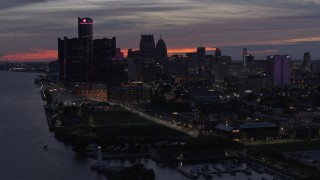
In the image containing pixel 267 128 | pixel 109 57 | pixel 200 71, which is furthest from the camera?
pixel 200 71

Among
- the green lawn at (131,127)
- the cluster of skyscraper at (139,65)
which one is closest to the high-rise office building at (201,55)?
the cluster of skyscraper at (139,65)

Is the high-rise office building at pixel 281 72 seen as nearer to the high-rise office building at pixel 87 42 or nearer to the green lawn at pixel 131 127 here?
the high-rise office building at pixel 87 42

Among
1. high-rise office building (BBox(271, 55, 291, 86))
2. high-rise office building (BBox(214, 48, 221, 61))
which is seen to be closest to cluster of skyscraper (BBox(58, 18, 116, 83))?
high-rise office building (BBox(271, 55, 291, 86))

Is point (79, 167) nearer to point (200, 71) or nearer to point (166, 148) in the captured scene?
point (166, 148)

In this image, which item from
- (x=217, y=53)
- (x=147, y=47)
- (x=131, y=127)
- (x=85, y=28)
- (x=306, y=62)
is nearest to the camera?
(x=131, y=127)

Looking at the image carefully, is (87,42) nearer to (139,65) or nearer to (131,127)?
(139,65)

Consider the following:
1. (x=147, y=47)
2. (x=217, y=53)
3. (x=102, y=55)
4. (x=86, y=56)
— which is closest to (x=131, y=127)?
(x=102, y=55)

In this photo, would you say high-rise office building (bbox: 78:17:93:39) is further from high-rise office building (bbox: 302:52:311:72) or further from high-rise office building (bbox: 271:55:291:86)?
high-rise office building (bbox: 302:52:311:72)

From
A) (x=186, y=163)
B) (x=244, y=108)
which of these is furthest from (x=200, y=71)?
(x=186, y=163)
